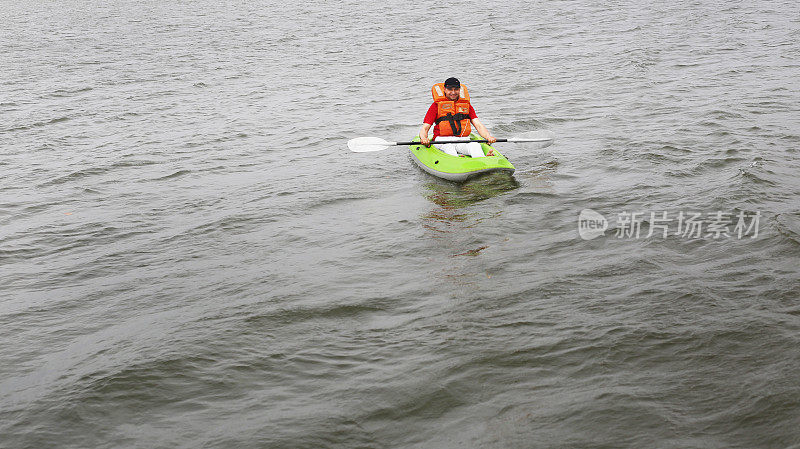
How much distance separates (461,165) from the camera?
978 centimetres

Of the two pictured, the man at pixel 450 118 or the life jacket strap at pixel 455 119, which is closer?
the man at pixel 450 118

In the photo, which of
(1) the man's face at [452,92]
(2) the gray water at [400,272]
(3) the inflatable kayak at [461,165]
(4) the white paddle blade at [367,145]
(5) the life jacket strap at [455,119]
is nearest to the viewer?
(2) the gray water at [400,272]

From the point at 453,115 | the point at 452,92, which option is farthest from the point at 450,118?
the point at 452,92

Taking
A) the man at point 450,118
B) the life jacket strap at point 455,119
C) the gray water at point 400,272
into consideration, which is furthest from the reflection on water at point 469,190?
the life jacket strap at point 455,119

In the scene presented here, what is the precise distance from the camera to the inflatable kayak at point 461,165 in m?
9.68

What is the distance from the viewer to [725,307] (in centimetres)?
593

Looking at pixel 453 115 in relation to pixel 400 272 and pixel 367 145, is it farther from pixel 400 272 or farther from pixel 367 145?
pixel 400 272

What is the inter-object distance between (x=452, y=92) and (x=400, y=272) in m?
3.96

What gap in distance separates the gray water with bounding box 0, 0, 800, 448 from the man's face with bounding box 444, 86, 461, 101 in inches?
50.0

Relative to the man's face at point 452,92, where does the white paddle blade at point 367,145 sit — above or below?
below

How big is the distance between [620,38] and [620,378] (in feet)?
61.8

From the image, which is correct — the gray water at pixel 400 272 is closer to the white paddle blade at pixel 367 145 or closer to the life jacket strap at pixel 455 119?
the white paddle blade at pixel 367 145

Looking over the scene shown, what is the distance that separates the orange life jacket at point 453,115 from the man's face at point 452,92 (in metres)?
0.07

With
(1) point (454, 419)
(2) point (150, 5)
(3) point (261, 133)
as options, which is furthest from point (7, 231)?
(2) point (150, 5)
